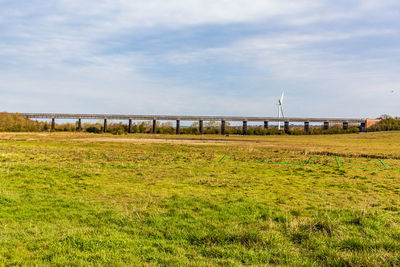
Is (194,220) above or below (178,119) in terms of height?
below

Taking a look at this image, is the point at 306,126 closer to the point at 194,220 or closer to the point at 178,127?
the point at 178,127

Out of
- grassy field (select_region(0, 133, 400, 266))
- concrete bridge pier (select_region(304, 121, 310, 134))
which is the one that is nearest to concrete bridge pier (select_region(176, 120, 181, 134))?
concrete bridge pier (select_region(304, 121, 310, 134))

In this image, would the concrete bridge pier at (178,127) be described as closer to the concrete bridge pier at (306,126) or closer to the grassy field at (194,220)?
the concrete bridge pier at (306,126)

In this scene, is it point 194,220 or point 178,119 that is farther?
point 178,119

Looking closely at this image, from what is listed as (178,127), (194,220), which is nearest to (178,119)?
(178,127)

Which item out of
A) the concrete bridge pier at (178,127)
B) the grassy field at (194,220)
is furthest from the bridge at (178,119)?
the grassy field at (194,220)

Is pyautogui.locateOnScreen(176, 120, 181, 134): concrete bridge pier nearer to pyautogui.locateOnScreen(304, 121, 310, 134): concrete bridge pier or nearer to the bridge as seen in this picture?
the bridge

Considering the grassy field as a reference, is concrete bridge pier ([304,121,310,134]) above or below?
above

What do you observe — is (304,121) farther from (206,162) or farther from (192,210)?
(192,210)

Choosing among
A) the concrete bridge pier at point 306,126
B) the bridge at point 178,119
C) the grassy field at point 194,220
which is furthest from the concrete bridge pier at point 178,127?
the grassy field at point 194,220

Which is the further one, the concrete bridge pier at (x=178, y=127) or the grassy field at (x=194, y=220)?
the concrete bridge pier at (x=178, y=127)

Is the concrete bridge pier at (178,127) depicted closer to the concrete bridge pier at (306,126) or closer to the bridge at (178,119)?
the bridge at (178,119)

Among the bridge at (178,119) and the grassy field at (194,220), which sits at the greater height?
the bridge at (178,119)

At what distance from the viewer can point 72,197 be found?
34.7ft
